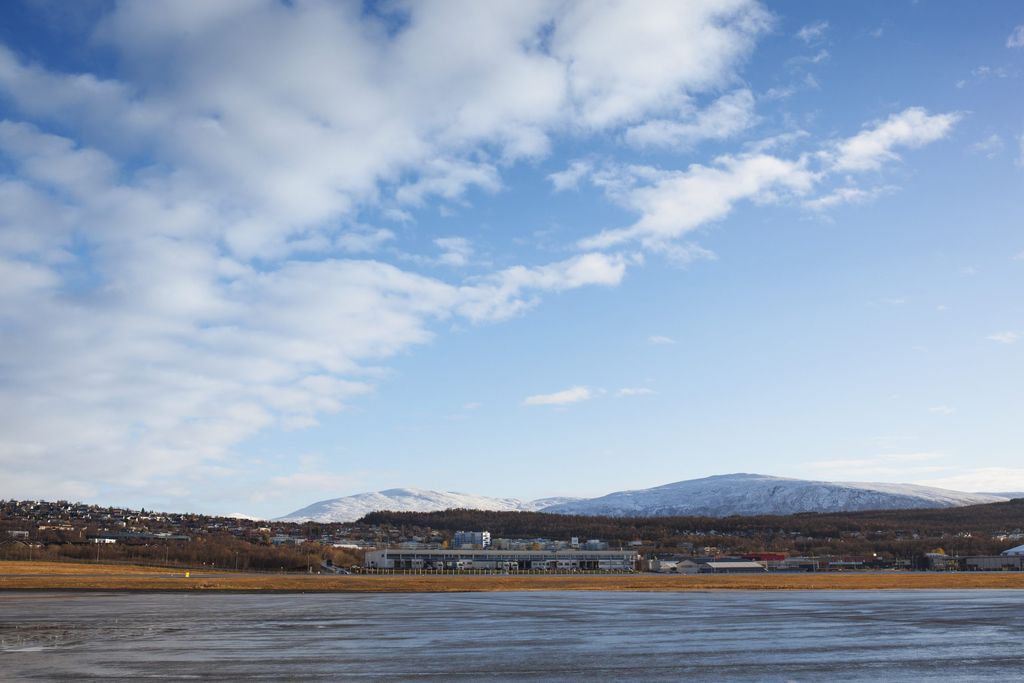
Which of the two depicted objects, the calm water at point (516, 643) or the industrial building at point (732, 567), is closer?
the calm water at point (516, 643)

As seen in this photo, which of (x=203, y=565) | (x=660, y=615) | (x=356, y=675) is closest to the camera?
(x=356, y=675)

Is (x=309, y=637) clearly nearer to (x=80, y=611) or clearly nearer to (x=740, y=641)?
A: (x=740, y=641)

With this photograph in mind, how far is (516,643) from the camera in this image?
31141 mm

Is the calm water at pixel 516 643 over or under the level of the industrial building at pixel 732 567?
over

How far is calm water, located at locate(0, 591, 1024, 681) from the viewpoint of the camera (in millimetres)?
23344

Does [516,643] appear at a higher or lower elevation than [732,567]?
higher

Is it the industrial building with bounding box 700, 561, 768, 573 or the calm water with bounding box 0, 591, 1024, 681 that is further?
the industrial building with bounding box 700, 561, 768, 573

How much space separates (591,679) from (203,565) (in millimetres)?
177448

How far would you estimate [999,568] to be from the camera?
192375 millimetres

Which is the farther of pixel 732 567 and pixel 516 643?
pixel 732 567

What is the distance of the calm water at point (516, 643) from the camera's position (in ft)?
76.6

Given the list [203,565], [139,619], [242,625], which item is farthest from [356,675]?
[203,565]

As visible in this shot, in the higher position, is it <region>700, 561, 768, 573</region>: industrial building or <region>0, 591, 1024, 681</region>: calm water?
<region>0, 591, 1024, 681</region>: calm water

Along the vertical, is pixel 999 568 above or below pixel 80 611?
below
